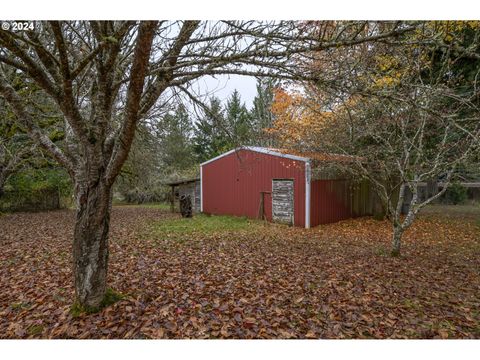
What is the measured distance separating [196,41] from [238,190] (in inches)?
426

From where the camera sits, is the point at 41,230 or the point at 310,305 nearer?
the point at 310,305

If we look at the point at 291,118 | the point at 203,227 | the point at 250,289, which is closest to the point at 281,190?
the point at 203,227

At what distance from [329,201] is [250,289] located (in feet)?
29.5

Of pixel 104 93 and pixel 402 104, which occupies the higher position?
pixel 402 104

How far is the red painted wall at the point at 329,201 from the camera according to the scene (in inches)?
470

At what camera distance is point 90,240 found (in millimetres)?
3363

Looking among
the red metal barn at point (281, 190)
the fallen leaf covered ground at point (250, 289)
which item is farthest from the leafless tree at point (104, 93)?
the red metal barn at point (281, 190)

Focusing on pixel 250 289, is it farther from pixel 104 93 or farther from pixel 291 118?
pixel 291 118

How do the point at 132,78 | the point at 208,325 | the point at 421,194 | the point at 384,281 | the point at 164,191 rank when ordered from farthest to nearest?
the point at 164,191 < the point at 421,194 < the point at 384,281 < the point at 208,325 < the point at 132,78

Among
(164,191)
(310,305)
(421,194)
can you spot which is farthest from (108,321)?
(421,194)

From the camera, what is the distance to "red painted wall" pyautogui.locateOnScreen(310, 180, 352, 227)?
39.1 feet

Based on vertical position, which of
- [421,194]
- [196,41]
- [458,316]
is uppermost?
[196,41]

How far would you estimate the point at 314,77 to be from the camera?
3467 millimetres

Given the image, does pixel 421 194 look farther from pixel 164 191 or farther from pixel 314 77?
pixel 314 77
